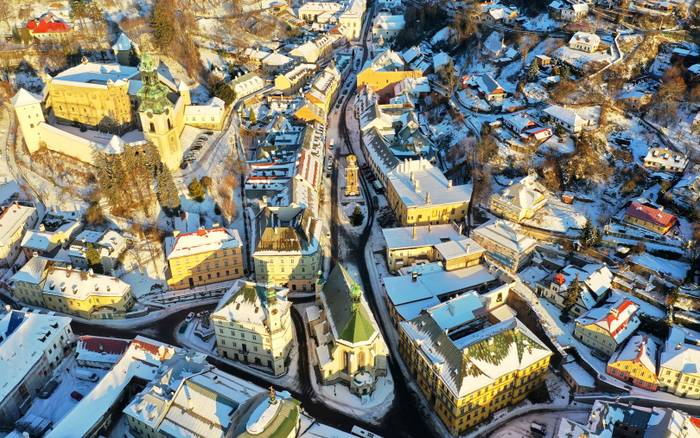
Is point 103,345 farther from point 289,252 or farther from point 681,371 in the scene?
point 681,371

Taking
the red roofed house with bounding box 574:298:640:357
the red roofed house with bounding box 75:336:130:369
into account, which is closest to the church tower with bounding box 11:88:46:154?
the red roofed house with bounding box 75:336:130:369

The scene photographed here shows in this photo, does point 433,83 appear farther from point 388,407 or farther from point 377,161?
point 388,407

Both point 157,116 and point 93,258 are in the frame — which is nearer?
point 93,258

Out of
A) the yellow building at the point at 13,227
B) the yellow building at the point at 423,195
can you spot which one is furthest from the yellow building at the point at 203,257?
the yellow building at the point at 423,195

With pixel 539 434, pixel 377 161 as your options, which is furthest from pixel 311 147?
pixel 539 434

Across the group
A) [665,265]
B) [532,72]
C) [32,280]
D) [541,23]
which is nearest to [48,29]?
[32,280]

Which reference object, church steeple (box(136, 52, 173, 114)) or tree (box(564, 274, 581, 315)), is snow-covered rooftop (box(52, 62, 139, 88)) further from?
tree (box(564, 274, 581, 315))
